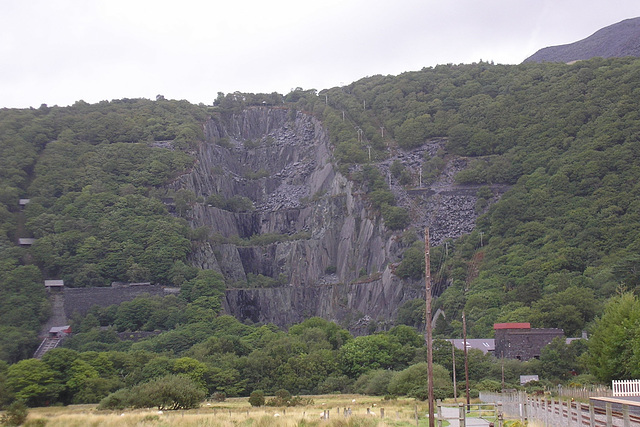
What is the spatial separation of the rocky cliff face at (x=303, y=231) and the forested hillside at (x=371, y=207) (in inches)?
79.3

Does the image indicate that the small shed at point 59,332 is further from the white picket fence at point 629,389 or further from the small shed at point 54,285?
the white picket fence at point 629,389

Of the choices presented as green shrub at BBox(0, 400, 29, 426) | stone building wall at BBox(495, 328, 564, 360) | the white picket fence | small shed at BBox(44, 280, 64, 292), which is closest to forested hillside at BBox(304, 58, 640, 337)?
stone building wall at BBox(495, 328, 564, 360)

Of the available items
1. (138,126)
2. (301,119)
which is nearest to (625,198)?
(301,119)

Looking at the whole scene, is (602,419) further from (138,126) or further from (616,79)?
(138,126)

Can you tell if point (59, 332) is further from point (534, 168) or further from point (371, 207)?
point (534, 168)

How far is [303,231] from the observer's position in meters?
134

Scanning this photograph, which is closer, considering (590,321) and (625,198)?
(590,321)

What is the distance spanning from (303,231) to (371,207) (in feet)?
51.1

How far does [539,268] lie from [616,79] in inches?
1913

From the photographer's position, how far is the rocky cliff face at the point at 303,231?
116688mm

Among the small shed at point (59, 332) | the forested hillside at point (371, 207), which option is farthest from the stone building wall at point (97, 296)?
the small shed at point (59, 332)

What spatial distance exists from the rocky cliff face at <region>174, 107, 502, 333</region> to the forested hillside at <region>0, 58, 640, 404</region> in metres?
2.02

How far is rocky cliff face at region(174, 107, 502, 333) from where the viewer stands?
116688 mm

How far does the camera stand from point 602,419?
21844 mm
